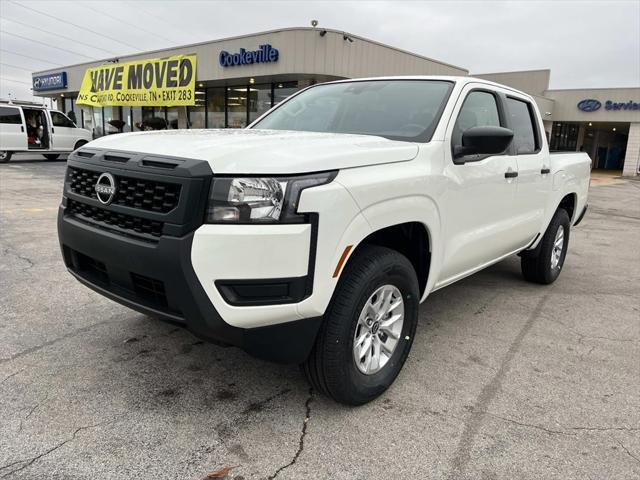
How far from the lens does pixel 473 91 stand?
3.68 m

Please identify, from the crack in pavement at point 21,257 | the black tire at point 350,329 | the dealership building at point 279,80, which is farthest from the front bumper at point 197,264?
the dealership building at point 279,80

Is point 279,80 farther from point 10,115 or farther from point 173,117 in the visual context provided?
point 10,115

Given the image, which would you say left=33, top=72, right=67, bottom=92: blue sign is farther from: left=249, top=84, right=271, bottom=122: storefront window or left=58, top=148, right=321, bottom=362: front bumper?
left=58, top=148, right=321, bottom=362: front bumper

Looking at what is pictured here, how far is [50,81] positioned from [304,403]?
3321 cm

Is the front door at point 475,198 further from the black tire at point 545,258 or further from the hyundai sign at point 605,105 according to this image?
the hyundai sign at point 605,105

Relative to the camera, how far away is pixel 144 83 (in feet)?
68.3

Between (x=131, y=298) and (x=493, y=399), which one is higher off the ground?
(x=131, y=298)

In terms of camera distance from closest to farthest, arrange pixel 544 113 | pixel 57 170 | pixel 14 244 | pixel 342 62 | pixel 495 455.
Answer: pixel 495 455, pixel 14 244, pixel 342 62, pixel 57 170, pixel 544 113

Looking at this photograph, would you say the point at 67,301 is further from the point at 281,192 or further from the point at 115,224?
the point at 281,192

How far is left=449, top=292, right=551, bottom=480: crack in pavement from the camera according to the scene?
7.84 ft

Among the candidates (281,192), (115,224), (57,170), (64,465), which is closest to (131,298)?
(115,224)

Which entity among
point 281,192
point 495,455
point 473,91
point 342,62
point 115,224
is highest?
point 342,62

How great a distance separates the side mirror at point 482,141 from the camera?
10.1ft

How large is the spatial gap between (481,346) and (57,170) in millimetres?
16681
